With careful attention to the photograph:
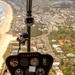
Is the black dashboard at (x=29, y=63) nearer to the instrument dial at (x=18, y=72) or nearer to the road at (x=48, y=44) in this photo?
the instrument dial at (x=18, y=72)

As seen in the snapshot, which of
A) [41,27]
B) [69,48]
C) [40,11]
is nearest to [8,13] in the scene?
[40,11]

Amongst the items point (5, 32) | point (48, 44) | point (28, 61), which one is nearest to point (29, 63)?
point (28, 61)

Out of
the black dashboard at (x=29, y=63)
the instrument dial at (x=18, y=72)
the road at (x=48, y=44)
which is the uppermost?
the black dashboard at (x=29, y=63)

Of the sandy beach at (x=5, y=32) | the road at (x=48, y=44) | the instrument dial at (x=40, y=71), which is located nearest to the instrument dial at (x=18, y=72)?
the instrument dial at (x=40, y=71)

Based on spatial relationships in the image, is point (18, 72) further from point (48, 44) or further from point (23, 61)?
point (48, 44)

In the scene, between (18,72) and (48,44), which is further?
(48,44)

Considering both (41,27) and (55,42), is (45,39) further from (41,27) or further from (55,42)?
(41,27)

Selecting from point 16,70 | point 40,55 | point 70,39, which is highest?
point 40,55

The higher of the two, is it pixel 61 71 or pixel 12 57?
pixel 12 57
